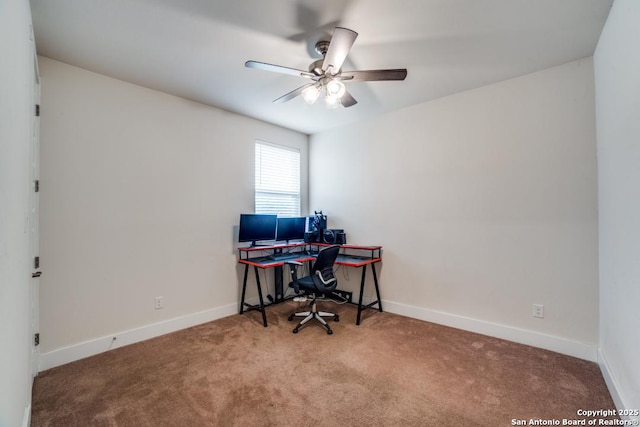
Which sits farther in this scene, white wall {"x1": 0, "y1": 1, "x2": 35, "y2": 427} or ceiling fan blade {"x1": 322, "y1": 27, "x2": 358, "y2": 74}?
ceiling fan blade {"x1": 322, "y1": 27, "x2": 358, "y2": 74}

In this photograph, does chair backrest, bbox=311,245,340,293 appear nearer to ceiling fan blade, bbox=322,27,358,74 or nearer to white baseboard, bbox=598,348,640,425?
ceiling fan blade, bbox=322,27,358,74

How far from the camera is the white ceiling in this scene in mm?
1814

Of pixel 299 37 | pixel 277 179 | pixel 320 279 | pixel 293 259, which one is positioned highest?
pixel 299 37

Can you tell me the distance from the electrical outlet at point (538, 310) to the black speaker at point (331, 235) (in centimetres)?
231

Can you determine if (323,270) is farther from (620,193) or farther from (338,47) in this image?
(620,193)

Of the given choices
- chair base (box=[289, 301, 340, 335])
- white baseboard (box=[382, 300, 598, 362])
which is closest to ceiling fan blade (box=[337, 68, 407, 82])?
chair base (box=[289, 301, 340, 335])

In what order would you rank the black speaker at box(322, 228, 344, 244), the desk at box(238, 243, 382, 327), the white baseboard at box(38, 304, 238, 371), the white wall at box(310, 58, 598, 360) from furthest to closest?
the black speaker at box(322, 228, 344, 244) → the desk at box(238, 243, 382, 327) → the white wall at box(310, 58, 598, 360) → the white baseboard at box(38, 304, 238, 371)

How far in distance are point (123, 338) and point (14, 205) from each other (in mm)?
1921

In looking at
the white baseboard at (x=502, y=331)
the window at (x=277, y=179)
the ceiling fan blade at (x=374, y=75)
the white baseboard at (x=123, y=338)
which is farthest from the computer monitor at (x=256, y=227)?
the ceiling fan blade at (x=374, y=75)

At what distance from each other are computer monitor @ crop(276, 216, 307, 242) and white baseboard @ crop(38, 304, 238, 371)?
3.77ft

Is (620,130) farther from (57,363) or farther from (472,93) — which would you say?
(57,363)

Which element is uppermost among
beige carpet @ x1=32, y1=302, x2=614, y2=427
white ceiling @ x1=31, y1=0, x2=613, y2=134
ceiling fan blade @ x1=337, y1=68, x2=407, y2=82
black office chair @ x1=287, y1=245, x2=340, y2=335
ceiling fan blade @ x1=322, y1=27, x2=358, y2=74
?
white ceiling @ x1=31, y1=0, x2=613, y2=134

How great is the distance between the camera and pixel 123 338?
8.82ft

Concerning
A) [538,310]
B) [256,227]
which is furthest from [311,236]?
[538,310]
